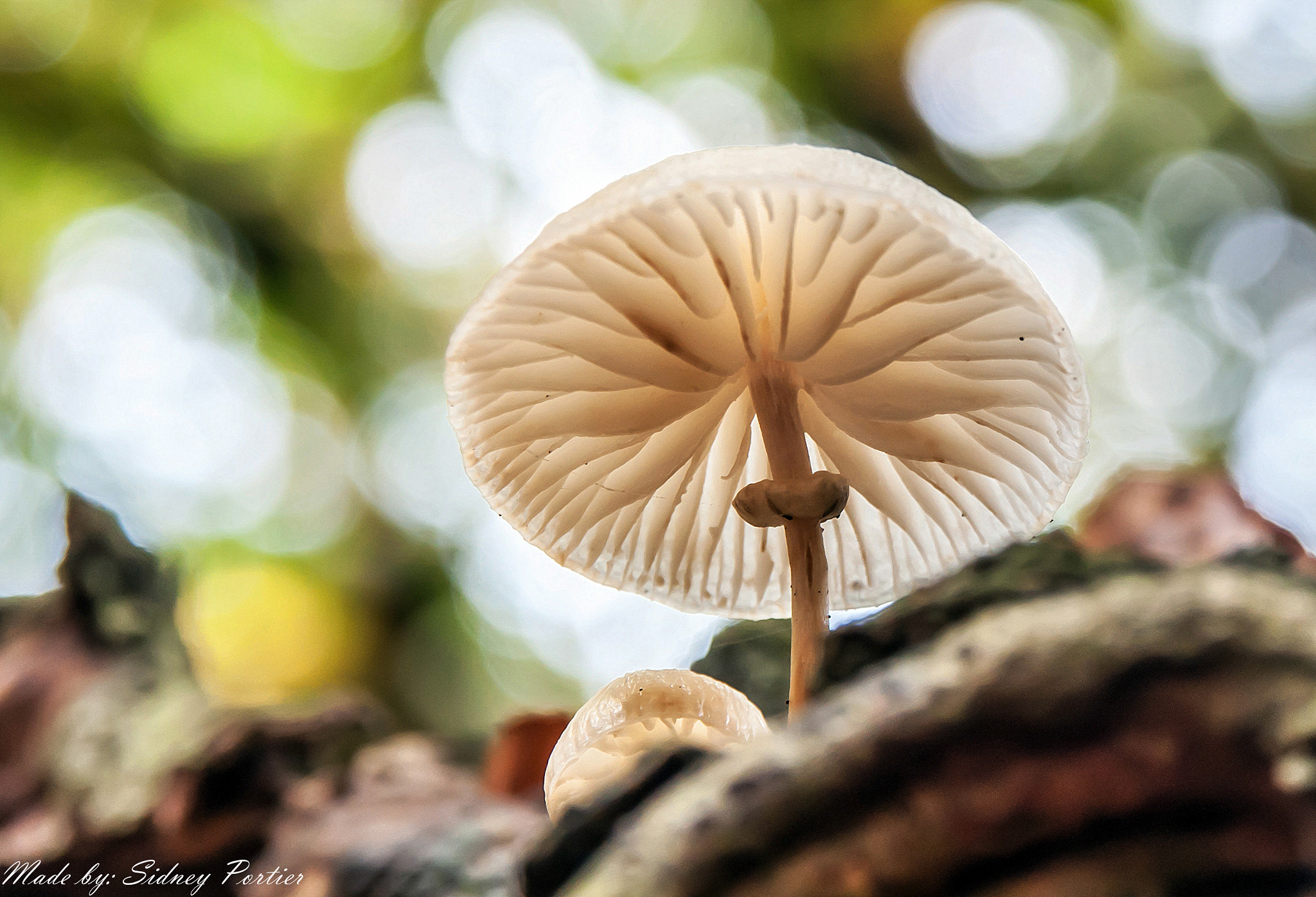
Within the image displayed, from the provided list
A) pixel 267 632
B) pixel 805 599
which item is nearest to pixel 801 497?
pixel 805 599

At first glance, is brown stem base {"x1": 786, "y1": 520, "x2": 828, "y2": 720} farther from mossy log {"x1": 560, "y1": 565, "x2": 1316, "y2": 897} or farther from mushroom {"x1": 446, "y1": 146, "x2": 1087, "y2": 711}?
mossy log {"x1": 560, "y1": 565, "x2": 1316, "y2": 897}

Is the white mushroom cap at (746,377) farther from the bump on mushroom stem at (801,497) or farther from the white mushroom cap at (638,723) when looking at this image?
the white mushroom cap at (638,723)

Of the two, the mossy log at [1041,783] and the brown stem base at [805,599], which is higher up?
the mossy log at [1041,783]

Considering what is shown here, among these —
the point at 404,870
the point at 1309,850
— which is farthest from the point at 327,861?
the point at 1309,850

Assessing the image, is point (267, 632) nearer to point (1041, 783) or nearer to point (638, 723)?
point (638, 723)

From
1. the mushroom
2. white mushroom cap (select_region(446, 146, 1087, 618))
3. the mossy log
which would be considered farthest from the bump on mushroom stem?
the mossy log

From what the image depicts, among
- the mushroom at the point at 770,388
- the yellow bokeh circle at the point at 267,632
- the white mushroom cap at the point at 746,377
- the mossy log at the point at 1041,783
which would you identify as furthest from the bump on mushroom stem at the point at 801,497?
the yellow bokeh circle at the point at 267,632
